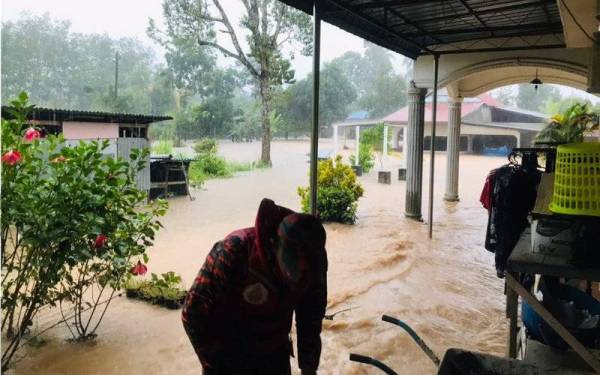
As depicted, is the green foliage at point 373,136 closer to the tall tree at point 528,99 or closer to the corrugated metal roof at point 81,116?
the corrugated metal roof at point 81,116

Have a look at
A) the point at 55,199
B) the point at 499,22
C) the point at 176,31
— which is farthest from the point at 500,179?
the point at 176,31

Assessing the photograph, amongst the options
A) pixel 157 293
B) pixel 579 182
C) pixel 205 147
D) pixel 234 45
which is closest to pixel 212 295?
pixel 579 182

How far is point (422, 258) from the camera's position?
738 cm

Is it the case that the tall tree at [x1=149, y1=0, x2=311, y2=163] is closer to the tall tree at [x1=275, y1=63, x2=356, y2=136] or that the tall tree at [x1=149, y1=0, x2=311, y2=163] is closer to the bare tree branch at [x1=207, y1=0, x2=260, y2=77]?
the bare tree branch at [x1=207, y1=0, x2=260, y2=77]

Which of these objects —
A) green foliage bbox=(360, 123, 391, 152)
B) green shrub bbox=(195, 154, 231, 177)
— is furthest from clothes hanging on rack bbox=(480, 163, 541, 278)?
green foliage bbox=(360, 123, 391, 152)

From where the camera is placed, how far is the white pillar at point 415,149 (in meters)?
9.70

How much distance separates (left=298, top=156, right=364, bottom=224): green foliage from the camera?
10.1 m

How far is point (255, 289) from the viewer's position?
196 centimetres

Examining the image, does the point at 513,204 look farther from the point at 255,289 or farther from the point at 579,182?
the point at 255,289

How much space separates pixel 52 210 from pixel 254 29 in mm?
18735

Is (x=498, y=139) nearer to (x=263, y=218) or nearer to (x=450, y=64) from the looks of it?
(x=450, y=64)

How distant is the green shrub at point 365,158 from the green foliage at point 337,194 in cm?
1054

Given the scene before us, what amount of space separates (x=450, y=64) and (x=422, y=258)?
400 cm

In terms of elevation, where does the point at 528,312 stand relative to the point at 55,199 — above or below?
below
